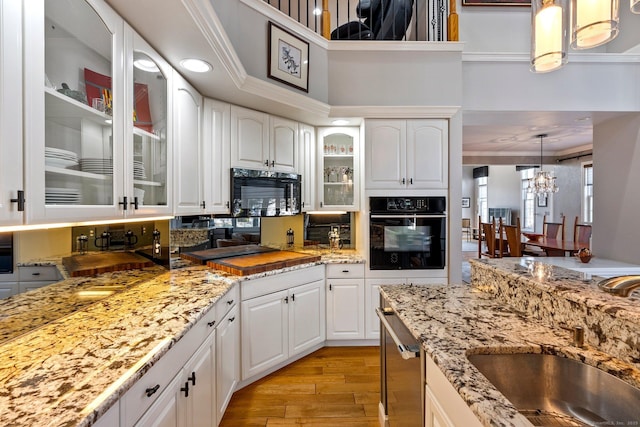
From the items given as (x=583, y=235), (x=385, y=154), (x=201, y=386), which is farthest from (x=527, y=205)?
(x=201, y=386)

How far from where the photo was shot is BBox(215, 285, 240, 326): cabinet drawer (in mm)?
1752

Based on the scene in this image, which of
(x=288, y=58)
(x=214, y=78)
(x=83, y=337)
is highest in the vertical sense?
(x=288, y=58)

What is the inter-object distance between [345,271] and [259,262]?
2.96 ft

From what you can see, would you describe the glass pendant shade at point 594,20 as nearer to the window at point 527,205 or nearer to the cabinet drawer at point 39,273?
the cabinet drawer at point 39,273

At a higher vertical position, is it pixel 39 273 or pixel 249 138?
pixel 249 138

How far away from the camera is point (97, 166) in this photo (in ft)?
4.19

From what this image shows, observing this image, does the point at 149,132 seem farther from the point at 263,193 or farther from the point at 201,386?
the point at 201,386

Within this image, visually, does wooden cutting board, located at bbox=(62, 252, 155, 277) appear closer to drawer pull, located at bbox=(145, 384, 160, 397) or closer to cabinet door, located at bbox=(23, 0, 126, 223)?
cabinet door, located at bbox=(23, 0, 126, 223)

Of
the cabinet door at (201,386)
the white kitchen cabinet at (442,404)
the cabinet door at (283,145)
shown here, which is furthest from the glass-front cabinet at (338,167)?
the white kitchen cabinet at (442,404)

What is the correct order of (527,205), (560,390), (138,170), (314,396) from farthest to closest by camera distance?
(527,205), (314,396), (138,170), (560,390)

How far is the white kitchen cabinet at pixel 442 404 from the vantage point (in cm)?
82

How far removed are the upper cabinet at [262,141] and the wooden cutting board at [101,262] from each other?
1.04m

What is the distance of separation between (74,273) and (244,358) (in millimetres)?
1276

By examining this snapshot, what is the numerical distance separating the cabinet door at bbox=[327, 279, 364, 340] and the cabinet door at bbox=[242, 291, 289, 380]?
561 millimetres
